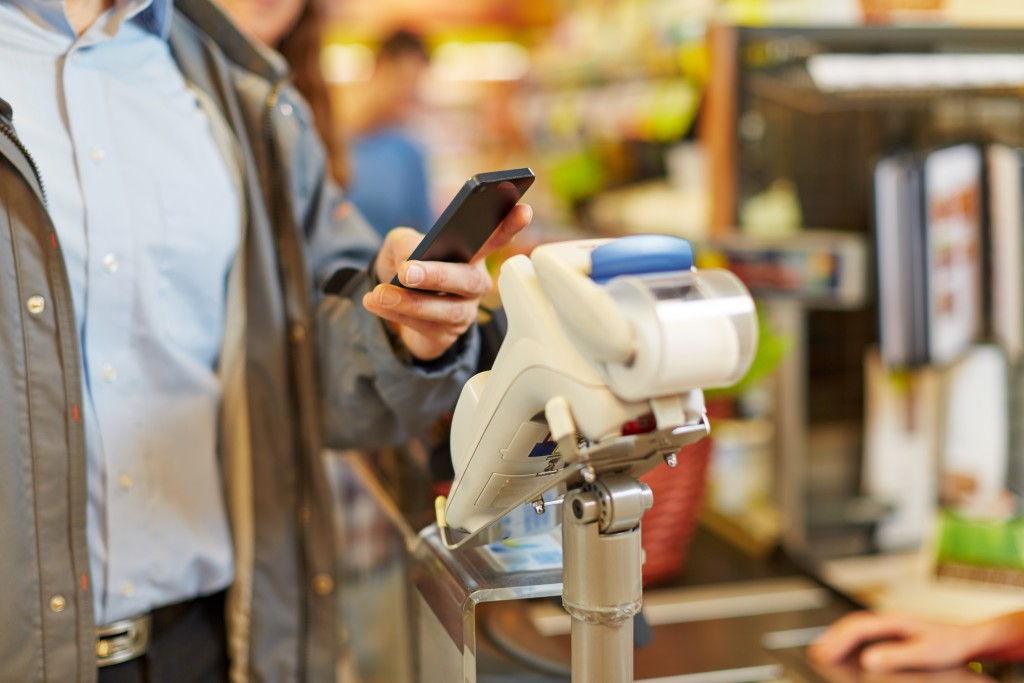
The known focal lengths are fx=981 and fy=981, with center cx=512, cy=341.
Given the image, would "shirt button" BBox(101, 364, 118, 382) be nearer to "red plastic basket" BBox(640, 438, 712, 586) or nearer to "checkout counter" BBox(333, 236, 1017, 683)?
"checkout counter" BBox(333, 236, 1017, 683)

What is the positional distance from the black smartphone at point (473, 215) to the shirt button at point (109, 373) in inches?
17.5

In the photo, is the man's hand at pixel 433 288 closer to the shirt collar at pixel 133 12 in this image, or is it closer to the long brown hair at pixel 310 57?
the shirt collar at pixel 133 12

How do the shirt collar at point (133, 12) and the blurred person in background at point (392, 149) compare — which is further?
the blurred person in background at point (392, 149)

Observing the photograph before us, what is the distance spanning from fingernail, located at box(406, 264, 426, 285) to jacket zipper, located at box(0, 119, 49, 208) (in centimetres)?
43

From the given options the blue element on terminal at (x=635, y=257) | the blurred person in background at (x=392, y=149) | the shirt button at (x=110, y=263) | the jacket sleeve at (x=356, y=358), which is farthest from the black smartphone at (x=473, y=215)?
the blurred person in background at (x=392, y=149)

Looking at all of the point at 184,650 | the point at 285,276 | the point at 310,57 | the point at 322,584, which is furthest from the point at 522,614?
the point at 310,57

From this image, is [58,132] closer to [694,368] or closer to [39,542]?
[39,542]

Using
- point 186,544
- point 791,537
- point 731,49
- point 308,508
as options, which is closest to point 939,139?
point 731,49

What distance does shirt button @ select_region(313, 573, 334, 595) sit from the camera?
1311mm

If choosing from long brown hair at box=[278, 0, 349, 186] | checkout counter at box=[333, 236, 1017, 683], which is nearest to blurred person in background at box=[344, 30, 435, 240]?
long brown hair at box=[278, 0, 349, 186]

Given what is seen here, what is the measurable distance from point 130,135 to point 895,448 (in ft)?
6.51

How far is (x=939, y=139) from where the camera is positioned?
104 inches

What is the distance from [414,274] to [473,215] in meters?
0.08

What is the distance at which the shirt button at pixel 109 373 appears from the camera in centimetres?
108
